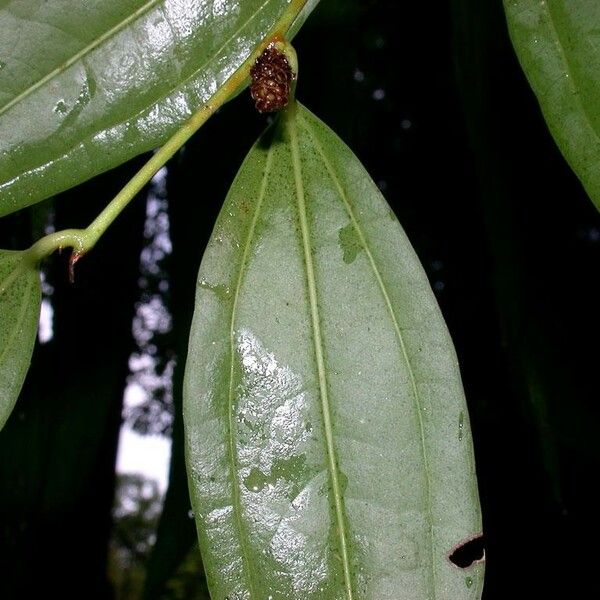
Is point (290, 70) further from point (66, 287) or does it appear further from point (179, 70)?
point (66, 287)

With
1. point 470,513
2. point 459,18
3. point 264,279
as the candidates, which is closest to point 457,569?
point 470,513

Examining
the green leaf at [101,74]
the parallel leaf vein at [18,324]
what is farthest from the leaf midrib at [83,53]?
the parallel leaf vein at [18,324]

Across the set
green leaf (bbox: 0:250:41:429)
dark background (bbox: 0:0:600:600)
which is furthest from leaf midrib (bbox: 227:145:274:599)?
dark background (bbox: 0:0:600:600)

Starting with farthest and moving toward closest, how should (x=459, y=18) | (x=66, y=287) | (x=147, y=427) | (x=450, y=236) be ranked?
(x=147, y=427) < (x=450, y=236) < (x=66, y=287) < (x=459, y=18)

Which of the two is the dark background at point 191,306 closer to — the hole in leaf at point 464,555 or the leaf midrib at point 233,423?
the leaf midrib at point 233,423

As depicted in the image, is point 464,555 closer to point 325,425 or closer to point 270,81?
point 325,425

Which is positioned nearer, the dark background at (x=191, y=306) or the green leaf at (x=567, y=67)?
the green leaf at (x=567, y=67)

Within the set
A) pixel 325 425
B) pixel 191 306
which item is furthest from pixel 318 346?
pixel 191 306
